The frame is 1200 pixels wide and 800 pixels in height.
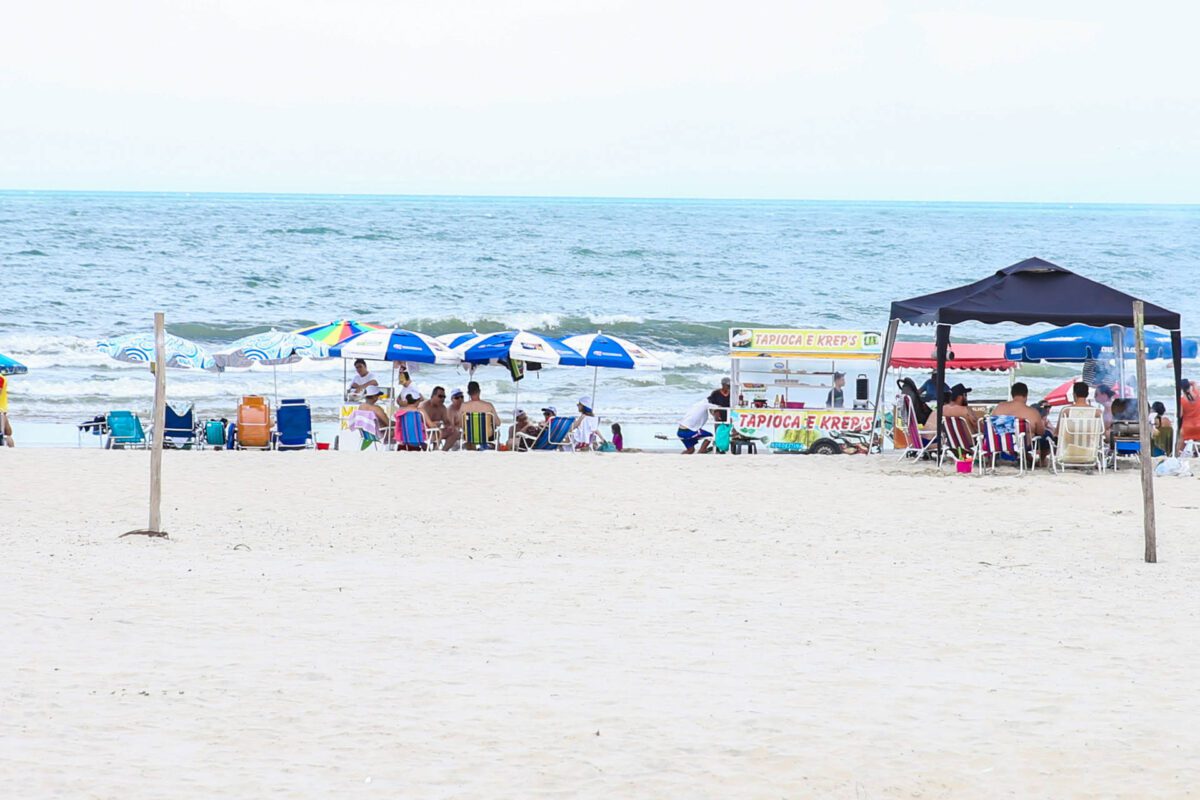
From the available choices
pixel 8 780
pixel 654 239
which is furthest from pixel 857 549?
pixel 654 239

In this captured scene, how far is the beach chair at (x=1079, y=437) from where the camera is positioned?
42.1 ft

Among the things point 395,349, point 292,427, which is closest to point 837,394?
point 395,349

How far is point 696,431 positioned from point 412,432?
3246mm

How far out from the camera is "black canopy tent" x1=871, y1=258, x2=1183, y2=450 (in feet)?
40.5

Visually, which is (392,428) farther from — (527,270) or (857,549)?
(527,270)

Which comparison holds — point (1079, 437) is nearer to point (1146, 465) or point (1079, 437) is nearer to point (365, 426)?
point (1146, 465)

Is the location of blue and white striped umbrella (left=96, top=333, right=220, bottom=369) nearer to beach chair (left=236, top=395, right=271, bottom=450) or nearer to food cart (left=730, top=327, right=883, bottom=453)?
beach chair (left=236, top=395, right=271, bottom=450)

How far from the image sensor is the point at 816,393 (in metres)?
16.2

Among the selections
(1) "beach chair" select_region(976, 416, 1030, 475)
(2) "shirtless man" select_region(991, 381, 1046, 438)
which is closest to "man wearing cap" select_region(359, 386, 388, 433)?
(1) "beach chair" select_region(976, 416, 1030, 475)

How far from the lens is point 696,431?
50.2 ft

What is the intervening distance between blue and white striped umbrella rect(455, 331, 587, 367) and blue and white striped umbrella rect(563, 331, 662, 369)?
11 cm

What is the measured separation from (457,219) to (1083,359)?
7253 cm

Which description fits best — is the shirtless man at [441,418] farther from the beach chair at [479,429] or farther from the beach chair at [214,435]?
the beach chair at [214,435]

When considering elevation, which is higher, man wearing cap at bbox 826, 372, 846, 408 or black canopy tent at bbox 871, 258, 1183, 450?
black canopy tent at bbox 871, 258, 1183, 450
